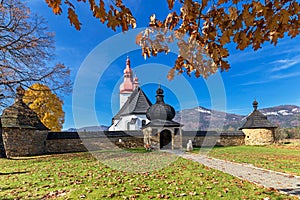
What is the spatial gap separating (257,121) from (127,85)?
96.0 ft

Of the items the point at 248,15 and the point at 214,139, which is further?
the point at 214,139

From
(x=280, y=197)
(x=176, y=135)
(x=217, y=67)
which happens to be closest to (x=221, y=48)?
(x=217, y=67)

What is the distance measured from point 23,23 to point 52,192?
9882 mm

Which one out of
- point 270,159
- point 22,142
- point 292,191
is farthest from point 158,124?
point 292,191

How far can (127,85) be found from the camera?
47875mm

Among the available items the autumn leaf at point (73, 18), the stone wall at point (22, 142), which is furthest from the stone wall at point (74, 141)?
the autumn leaf at point (73, 18)

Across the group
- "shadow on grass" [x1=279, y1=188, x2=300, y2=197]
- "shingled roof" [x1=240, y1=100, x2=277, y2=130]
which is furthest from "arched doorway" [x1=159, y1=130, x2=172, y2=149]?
"shadow on grass" [x1=279, y1=188, x2=300, y2=197]

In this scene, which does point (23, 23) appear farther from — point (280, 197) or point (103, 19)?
point (280, 197)

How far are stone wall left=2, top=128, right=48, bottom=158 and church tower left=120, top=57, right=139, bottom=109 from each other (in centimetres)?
2680

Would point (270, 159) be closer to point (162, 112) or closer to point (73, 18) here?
point (162, 112)

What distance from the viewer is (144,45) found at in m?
3.14

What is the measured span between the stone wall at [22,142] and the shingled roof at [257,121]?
24804 mm

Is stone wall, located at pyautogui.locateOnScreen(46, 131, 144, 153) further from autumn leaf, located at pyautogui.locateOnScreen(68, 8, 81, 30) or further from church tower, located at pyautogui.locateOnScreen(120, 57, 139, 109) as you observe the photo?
church tower, located at pyautogui.locateOnScreen(120, 57, 139, 109)

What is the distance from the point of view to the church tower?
46562 mm
